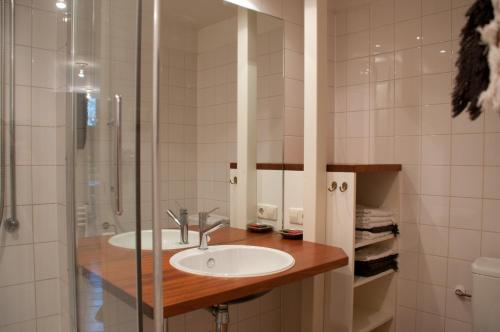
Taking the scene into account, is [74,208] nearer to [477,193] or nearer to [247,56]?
[247,56]

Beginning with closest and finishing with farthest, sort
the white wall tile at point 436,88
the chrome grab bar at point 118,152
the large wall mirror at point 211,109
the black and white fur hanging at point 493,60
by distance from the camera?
the black and white fur hanging at point 493,60 < the chrome grab bar at point 118,152 < the large wall mirror at point 211,109 < the white wall tile at point 436,88

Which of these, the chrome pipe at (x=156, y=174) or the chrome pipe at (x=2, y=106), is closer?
the chrome pipe at (x=156, y=174)

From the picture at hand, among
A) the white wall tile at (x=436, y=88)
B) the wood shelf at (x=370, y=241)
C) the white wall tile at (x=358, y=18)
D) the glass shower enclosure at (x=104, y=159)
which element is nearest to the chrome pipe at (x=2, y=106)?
the glass shower enclosure at (x=104, y=159)

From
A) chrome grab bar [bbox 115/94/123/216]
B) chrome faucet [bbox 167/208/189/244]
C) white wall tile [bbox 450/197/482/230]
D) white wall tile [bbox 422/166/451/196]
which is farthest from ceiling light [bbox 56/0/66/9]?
white wall tile [bbox 450/197/482/230]

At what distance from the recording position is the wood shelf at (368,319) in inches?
69.4

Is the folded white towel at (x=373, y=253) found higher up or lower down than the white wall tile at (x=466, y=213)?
lower down

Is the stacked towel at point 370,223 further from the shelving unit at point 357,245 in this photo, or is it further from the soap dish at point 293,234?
the soap dish at point 293,234

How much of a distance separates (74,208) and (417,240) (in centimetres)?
162

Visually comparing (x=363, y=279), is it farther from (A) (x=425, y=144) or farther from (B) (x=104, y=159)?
(B) (x=104, y=159)

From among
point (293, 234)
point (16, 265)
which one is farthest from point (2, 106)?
point (293, 234)

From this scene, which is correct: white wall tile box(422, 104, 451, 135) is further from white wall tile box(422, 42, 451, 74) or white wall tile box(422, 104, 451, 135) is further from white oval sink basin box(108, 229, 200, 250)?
white oval sink basin box(108, 229, 200, 250)

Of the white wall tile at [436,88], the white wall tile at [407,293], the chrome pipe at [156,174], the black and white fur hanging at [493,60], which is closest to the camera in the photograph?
the black and white fur hanging at [493,60]

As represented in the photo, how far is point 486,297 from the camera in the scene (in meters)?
1.50

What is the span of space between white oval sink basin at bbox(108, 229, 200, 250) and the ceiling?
0.88m
